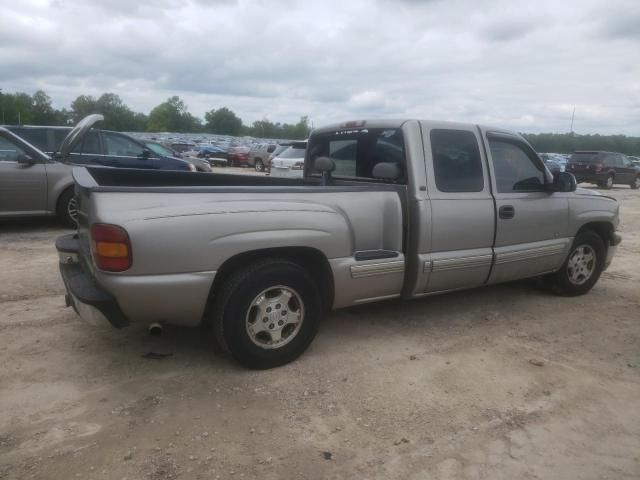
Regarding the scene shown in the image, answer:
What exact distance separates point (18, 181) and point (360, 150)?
5778mm

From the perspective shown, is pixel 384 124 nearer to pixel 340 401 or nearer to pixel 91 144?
pixel 340 401

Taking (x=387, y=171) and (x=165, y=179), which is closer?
(x=387, y=171)

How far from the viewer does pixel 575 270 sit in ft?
17.5

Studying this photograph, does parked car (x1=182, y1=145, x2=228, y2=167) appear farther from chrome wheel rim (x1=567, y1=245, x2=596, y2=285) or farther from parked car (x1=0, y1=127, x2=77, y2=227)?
chrome wheel rim (x1=567, y1=245, x2=596, y2=285)

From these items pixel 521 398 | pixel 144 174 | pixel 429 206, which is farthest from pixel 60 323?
pixel 521 398

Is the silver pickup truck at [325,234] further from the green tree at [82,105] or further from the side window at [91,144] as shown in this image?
the green tree at [82,105]

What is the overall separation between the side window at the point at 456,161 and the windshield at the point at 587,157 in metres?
21.3

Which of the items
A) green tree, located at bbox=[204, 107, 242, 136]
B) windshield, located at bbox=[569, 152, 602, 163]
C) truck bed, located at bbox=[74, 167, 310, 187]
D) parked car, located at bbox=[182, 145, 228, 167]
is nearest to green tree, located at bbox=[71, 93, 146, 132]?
green tree, located at bbox=[204, 107, 242, 136]

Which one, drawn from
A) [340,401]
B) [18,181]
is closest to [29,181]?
[18,181]

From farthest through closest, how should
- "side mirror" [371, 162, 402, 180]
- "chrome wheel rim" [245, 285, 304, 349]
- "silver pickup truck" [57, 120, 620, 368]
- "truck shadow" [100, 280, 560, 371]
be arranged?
"side mirror" [371, 162, 402, 180]
"truck shadow" [100, 280, 560, 371]
"chrome wheel rim" [245, 285, 304, 349]
"silver pickup truck" [57, 120, 620, 368]

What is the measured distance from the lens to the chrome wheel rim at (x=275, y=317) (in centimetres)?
331

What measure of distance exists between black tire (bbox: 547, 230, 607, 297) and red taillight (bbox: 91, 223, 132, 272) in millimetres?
4356

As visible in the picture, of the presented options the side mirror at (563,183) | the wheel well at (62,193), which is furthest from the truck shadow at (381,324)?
the wheel well at (62,193)

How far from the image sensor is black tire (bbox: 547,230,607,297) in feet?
17.2
